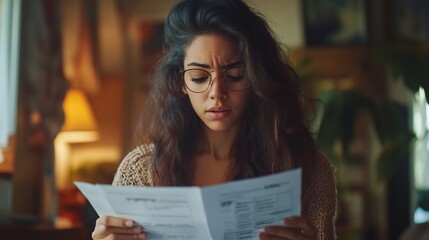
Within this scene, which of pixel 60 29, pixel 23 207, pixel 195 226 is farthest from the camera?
pixel 60 29

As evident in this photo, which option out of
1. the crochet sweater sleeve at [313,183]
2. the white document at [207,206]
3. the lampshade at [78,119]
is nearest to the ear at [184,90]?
the crochet sweater sleeve at [313,183]

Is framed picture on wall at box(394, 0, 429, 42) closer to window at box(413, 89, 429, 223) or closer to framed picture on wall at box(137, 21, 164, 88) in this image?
window at box(413, 89, 429, 223)

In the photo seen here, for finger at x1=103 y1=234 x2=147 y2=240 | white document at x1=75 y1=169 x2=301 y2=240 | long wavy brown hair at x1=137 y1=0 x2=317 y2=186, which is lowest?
finger at x1=103 y1=234 x2=147 y2=240

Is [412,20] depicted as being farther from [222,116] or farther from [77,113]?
[222,116]

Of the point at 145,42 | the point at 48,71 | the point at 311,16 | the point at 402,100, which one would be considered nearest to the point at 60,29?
the point at 48,71

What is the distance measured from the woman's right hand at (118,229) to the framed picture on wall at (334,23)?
3103 millimetres

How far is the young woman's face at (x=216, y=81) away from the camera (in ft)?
3.47

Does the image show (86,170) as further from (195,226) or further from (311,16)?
(195,226)

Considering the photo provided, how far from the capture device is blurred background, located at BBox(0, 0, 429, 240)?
122 inches

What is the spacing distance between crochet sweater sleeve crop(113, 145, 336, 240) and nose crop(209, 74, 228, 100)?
20cm

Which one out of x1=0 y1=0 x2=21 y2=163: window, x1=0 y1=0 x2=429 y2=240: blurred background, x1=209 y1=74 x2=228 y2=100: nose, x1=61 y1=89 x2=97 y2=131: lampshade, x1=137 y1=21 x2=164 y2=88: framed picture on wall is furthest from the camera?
x1=137 y1=21 x2=164 y2=88: framed picture on wall

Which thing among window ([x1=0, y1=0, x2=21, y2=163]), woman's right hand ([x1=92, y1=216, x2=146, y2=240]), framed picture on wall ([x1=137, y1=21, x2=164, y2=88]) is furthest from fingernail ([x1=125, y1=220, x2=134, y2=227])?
framed picture on wall ([x1=137, y1=21, x2=164, y2=88])

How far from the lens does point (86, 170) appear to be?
385 centimetres

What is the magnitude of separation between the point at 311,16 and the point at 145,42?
1.03 meters
